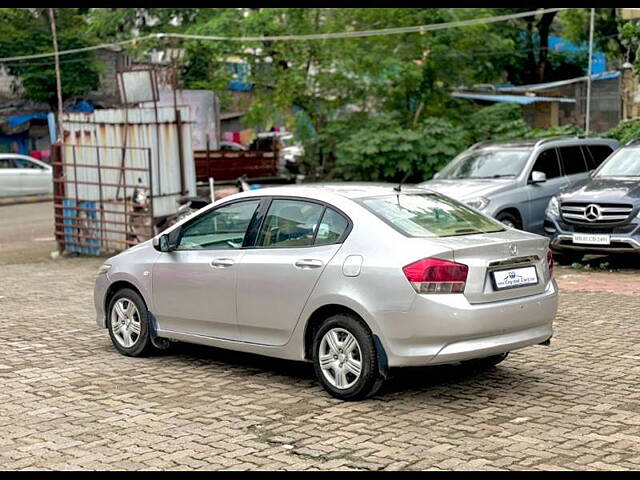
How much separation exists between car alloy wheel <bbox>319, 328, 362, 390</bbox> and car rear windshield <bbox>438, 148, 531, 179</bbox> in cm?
893

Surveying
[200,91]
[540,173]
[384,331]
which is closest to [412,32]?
[200,91]

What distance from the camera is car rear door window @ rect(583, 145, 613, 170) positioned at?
1644cm

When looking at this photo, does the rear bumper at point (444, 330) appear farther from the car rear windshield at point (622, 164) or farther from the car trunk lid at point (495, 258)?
the car rear windshield at point (622, 164)

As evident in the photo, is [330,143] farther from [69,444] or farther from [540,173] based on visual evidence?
[69,444]

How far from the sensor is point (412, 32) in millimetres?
24531

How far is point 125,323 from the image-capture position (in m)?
8.80

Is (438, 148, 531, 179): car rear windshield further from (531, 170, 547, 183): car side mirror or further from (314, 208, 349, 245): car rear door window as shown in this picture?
(314, 208, 349, 245): car rear door window

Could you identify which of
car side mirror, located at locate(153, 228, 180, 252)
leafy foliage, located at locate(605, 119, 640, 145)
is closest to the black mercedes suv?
leafy foliage, located at locate(605, 119, 640, 145)

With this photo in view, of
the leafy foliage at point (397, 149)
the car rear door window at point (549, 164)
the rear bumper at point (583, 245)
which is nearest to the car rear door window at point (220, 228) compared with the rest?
the rear bumper at point (583, 245)

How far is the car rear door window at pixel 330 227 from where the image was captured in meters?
7.22

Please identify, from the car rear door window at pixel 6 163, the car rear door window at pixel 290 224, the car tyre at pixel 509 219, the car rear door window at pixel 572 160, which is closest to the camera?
the car rear door window at pixel 290 224

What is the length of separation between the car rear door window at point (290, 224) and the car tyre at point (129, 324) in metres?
1.57

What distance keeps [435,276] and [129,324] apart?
335 centimetres
